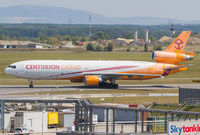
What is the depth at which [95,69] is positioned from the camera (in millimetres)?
77938

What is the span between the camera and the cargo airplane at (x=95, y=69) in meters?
76.3

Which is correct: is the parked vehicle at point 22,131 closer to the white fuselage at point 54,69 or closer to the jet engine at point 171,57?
the white fuselage at point 54,69

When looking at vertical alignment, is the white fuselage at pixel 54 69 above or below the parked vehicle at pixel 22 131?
above

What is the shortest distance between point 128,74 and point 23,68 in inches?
721

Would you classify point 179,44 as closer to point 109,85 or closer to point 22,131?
point 109,85

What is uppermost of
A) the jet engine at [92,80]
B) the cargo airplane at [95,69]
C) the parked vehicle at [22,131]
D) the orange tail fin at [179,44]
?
the orange tail fin at [179,44]

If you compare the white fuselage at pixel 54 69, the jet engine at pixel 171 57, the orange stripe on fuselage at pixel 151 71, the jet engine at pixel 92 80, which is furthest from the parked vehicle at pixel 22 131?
the jet engine at pixel 171 57

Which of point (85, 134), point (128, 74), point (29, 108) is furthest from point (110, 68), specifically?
point (85, 134)

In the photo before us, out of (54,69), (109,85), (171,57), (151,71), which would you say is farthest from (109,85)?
(171,57)

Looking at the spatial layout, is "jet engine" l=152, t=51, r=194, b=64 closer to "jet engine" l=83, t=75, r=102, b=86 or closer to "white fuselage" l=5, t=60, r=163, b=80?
"white fuselage" l=5, t=60, r=163, b=80

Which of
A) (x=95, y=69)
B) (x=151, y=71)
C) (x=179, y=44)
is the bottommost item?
(x=151, y=71)

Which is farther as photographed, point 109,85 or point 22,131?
point 109,85

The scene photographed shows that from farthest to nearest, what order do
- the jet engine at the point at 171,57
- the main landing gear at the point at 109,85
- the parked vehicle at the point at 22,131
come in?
the jet engine at the point at 171,57 → the main landing gear at the point at 109,85 → the parked vehicle at the point at 22,131

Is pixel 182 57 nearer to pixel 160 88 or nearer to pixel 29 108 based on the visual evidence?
pixel 160 88
